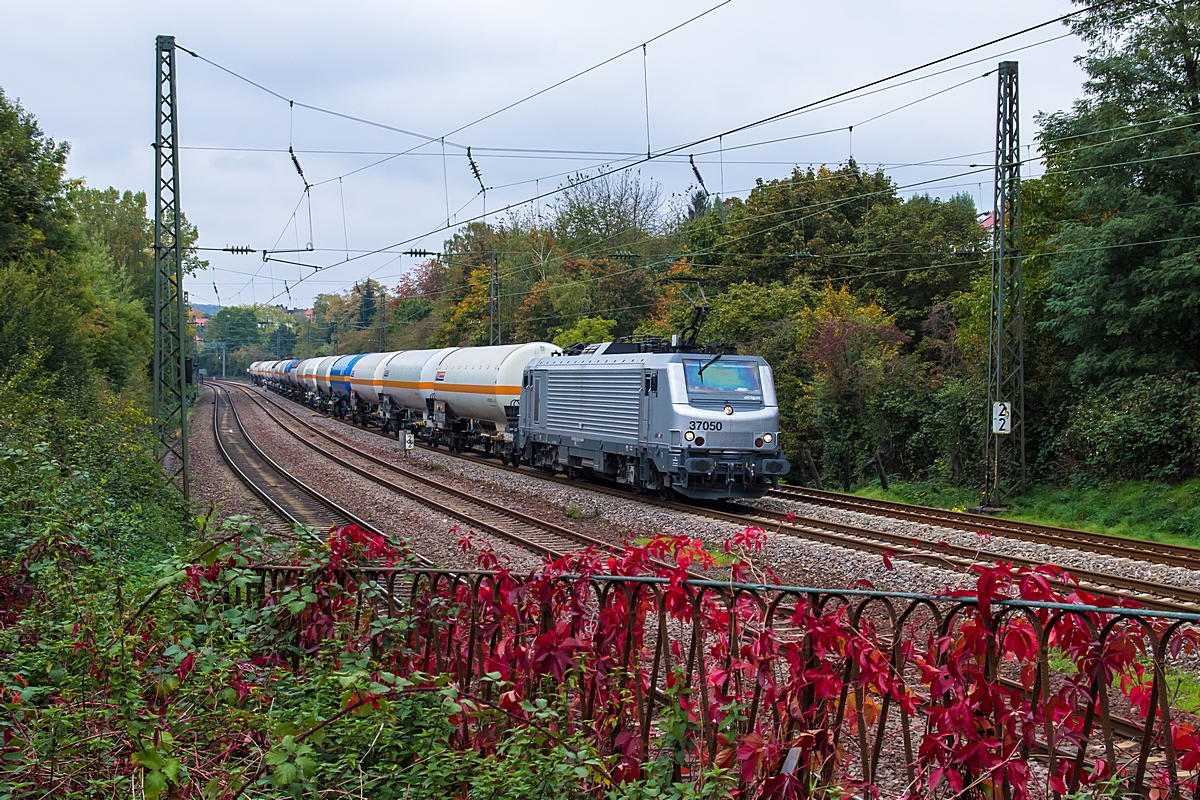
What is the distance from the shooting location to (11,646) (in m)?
4.95

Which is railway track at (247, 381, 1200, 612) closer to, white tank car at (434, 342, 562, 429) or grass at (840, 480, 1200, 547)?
grass at (840, 480, 1200, 547)

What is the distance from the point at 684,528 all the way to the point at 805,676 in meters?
12.5

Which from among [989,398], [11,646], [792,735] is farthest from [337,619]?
[989,398]

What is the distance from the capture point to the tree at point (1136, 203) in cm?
1927

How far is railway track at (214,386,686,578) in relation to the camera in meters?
14.3

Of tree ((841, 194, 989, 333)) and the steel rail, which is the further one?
tree ((841, 194, 989, 333))

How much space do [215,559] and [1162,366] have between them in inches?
790

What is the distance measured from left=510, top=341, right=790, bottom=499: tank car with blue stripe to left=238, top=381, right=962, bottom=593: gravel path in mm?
847

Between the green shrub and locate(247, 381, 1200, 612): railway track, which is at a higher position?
the green shrub

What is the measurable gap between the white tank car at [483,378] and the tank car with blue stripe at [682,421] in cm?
543

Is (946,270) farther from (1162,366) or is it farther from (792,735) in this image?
(792,735)

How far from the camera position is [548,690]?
172 inches

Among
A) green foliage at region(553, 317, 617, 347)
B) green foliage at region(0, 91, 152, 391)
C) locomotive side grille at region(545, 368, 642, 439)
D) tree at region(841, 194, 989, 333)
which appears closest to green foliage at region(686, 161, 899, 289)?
tree at region(841, 194, 989, 333)

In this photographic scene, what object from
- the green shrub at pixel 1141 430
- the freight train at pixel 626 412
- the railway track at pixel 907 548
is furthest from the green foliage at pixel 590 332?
the green shrub at pixel 1141 430
